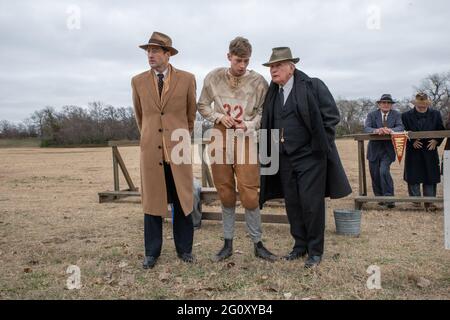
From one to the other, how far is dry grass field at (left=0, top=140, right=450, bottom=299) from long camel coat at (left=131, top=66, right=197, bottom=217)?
26.9 inches

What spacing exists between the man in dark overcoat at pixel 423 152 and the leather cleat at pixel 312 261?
3.90 meters

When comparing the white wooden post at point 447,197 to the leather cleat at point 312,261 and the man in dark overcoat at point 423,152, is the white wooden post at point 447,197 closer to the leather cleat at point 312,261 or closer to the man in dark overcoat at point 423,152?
the leather cleat at point 312,261

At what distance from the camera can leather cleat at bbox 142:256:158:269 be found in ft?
14.1

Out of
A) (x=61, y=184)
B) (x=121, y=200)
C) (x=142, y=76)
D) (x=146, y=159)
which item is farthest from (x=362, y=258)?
(x=61, y=184)

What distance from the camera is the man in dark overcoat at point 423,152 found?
7.33m

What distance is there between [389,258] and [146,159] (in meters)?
2.66

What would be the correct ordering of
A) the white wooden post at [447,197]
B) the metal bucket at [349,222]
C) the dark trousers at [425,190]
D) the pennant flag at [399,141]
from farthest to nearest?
the dark trousers at [425,190]
the pennant flag at [399,141]
the metal bucket at [349,222]
the white wooden post at [447,197]

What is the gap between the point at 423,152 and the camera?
293 inches

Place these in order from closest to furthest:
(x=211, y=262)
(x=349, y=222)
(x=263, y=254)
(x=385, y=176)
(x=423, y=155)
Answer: (x=211, y=262), (x=263, y=254), (x=349, y=222), (x=423, y=155), (x=385, y=176)

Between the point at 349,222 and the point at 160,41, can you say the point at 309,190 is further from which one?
the point at 160,41

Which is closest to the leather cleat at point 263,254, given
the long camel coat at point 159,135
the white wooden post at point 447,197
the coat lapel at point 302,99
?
the long camel coat at point 159,135

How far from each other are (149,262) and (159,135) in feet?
4.14

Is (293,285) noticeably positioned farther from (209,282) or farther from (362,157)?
(362,157)

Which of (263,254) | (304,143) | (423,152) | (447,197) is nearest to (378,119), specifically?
(423,152)
